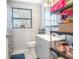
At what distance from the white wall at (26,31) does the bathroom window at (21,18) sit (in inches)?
5.0

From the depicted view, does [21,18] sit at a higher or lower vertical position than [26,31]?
higher

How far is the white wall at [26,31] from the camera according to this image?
12.9ft

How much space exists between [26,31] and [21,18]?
0.57 meters

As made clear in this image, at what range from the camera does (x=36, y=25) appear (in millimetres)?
4227

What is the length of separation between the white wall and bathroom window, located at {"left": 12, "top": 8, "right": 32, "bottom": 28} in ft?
0.42

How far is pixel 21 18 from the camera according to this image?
4.05m

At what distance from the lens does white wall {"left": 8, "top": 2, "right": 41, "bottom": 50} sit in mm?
3932

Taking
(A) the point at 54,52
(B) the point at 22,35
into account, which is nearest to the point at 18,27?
(B) the point at 22,35

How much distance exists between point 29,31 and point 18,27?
0.48 m

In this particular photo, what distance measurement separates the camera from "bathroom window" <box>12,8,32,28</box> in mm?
3953

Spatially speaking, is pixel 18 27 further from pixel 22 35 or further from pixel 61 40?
pixel 61 40

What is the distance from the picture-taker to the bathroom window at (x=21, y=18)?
3.95 m
